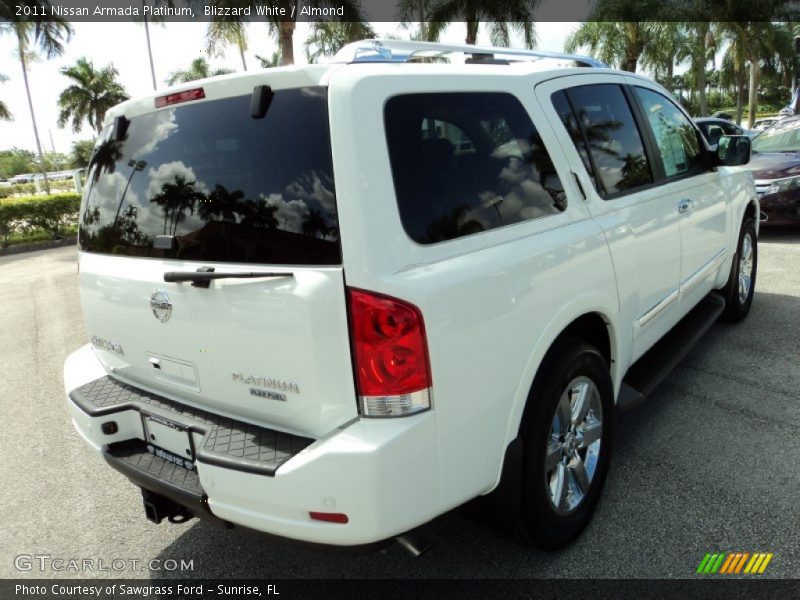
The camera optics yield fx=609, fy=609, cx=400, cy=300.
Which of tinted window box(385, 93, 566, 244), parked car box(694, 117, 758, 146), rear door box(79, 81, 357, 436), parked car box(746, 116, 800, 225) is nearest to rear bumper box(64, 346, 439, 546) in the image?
rear door box(79, 81, 357, 436)

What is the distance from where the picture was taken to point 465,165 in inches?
82.7

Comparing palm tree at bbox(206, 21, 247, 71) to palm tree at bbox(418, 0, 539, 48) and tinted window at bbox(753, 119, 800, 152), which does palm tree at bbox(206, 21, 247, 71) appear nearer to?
palm tree at bbox(418, 0, 539, 48)

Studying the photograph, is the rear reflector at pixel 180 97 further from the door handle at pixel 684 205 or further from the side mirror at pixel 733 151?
the side mirror at pixel 733 151

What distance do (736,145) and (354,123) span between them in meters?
3.31

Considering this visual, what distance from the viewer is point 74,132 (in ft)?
132

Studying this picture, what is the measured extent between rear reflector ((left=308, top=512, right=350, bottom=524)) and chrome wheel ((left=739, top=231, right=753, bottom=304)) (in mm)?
4320

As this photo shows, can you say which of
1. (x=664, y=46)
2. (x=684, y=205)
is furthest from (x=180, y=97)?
(x=664, y=46)

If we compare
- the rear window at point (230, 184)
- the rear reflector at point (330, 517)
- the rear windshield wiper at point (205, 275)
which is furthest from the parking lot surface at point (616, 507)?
the rear window at point (230, 184)

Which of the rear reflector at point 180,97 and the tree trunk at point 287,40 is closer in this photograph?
the rear reflector at point 180,97

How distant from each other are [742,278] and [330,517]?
175 inches

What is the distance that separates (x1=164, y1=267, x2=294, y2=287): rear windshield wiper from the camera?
73.8 inches

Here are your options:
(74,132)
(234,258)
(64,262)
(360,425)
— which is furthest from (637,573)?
(74,132)

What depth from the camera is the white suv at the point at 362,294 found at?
1.78 metres

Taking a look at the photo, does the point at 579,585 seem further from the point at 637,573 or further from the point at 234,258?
the point at 234,258
